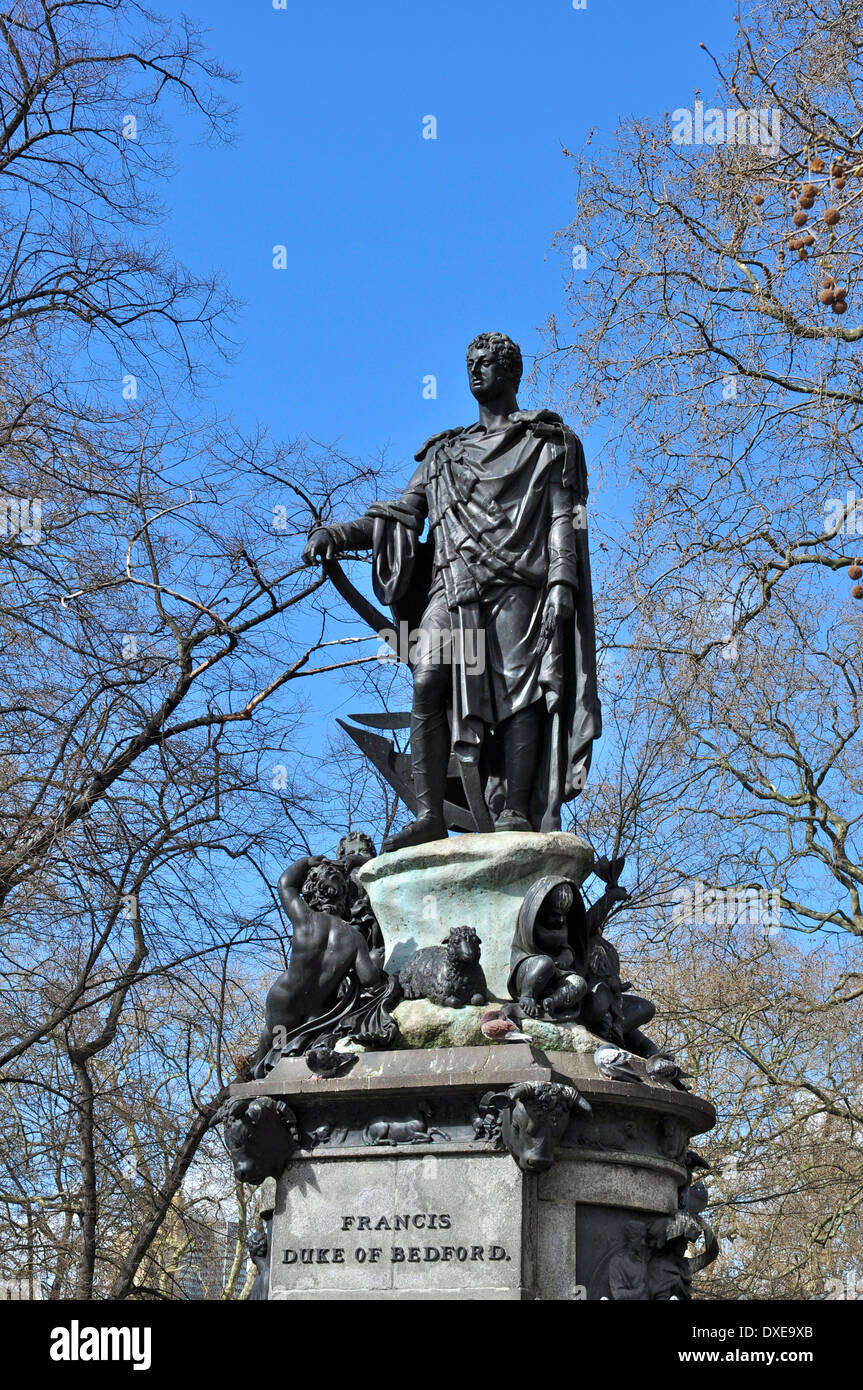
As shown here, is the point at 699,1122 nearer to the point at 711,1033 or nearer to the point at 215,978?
the point at 215,978

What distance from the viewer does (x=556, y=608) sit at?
7859mm

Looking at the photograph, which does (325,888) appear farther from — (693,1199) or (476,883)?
(693,1199)

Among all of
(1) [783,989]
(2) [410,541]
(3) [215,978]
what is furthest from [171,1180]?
(1) [783,989]

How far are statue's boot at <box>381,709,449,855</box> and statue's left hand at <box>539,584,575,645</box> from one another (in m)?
0.62

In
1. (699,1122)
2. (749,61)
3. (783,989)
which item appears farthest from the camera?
(783,989)

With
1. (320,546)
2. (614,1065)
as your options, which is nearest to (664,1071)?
(614,1065)

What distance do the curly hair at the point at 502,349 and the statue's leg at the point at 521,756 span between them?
1.74 metres

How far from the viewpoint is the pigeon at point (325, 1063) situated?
684 cm

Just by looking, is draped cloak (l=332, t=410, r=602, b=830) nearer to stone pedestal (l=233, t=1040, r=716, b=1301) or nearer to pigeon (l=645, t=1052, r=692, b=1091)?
pigeon (l=645, t=1052, r=692, b=1091)

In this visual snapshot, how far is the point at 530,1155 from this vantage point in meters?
6.32

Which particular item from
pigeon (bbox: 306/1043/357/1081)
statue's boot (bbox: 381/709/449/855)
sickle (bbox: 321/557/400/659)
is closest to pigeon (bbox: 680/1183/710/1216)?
pigeon (bbox: 306/1043/357/1081)
